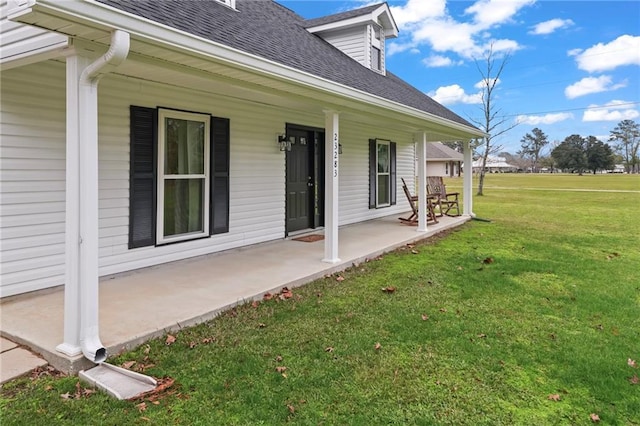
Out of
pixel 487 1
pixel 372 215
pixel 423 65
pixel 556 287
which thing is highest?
pixel 423 65

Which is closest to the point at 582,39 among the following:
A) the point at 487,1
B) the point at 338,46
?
the point at 487,1

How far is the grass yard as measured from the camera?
2350mm

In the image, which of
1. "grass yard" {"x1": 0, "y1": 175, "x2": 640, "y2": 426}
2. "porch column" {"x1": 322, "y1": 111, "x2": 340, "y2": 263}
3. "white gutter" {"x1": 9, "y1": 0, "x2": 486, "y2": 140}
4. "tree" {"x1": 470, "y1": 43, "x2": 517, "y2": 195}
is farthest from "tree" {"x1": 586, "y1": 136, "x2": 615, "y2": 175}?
"white gutter" {"x1": 9, "y1": 0, "x2": 486, "y2": 140}

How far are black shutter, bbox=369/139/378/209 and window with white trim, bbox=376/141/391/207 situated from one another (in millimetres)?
202

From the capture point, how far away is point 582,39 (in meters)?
30.1

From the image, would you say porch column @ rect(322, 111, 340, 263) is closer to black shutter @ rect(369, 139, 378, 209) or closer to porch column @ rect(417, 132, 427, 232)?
porch column @ rect(417, 132, 427, 232)

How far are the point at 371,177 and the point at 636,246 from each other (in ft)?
17.3

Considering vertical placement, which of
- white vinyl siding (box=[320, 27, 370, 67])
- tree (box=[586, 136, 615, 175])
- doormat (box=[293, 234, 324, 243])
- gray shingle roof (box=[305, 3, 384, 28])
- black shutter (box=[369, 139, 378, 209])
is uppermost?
tree (box=[586, 136, 615, 175])

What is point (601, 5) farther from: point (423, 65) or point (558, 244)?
point (423, 65)

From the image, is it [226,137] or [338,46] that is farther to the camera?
[338,46]

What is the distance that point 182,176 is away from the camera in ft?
17.5

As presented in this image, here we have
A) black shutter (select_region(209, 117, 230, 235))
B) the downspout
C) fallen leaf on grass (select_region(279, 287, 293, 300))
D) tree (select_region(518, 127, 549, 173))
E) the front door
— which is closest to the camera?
the downspout

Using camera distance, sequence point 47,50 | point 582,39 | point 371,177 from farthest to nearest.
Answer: point 582,39 → point 371,177 → point 47,50

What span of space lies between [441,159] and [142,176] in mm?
38066
